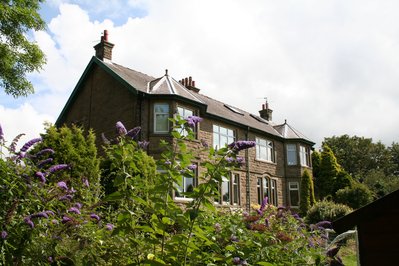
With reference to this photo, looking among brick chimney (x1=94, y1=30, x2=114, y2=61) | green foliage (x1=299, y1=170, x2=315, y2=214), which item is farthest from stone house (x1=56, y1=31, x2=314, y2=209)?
green foliage (x1=299, y1=170, x2=315, y2=214)

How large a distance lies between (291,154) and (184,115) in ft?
36.7

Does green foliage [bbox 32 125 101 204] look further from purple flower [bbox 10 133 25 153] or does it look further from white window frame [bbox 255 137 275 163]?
white window frame [bbox 255 137 275 163]

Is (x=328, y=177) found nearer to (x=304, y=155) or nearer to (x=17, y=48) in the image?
(x=304, y=155)

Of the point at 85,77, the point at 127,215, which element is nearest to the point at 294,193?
the point at 85,77

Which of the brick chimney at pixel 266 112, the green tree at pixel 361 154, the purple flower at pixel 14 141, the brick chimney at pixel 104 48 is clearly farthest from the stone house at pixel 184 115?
the green tree at pixel 361 154

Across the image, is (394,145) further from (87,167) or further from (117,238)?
(117,238)

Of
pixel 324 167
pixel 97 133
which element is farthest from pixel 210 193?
pixel 324 167

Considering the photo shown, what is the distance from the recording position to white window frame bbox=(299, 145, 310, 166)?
28572 mm

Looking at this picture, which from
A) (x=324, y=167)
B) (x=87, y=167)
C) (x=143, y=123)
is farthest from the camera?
(x=324, y=167)

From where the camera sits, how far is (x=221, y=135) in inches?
912

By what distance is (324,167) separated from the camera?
3388 centimetres

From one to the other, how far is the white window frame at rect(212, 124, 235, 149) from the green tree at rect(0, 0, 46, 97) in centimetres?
980

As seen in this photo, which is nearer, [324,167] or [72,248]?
[72,248]

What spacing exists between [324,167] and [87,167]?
→ 25879 mm
